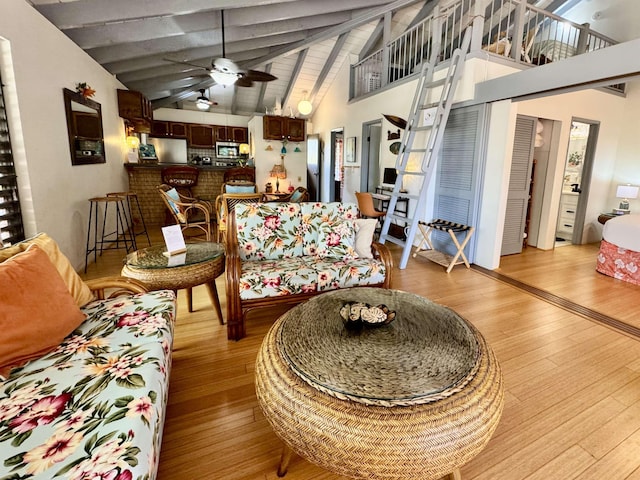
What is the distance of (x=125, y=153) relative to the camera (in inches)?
229

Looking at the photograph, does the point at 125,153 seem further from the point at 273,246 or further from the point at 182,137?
the point at 273,246

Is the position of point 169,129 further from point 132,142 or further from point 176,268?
point 176,268

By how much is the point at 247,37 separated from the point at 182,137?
4.61 meters

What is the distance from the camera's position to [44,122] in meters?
3.00

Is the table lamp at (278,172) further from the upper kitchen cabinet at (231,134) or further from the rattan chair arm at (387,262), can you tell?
the rattan chair arm at (387,262)

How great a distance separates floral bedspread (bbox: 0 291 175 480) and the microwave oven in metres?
8.46

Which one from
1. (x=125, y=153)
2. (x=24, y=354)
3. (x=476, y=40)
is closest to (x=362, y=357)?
(x=24, y=354)

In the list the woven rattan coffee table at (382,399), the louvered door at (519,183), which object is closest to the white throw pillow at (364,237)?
the woven rattan coffee table at (382,399)

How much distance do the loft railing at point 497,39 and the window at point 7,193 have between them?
4500 mm

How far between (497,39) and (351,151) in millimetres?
3239

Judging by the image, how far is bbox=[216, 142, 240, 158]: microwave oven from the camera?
30.2 feet

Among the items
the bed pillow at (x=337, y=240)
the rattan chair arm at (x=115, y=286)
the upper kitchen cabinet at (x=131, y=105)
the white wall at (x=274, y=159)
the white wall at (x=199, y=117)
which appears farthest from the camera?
the white wall at (x=199, y=117)

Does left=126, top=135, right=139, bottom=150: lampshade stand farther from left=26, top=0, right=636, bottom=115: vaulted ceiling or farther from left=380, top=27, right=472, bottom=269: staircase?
left=380, top=27, right=472, bottom=269: staircase

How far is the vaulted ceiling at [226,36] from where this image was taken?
345 cm
